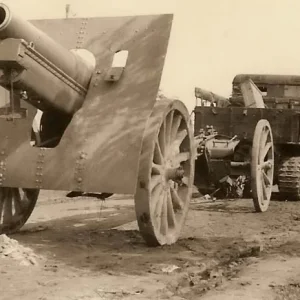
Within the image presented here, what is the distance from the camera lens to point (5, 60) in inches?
225

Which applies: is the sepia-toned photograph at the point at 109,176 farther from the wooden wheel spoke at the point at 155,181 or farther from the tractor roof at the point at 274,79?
the tractor roof at the point at 274,79

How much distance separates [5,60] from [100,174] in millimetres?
1292

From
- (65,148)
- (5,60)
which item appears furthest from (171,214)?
(5,60)

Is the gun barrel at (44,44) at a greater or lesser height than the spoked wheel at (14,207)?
greater

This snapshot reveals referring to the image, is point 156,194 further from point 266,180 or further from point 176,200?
point 266,180

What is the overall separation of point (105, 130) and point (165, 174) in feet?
2.53

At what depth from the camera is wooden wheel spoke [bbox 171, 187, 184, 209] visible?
702 centimetres

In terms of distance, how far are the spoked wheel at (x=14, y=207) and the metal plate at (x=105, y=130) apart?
0.72 meters

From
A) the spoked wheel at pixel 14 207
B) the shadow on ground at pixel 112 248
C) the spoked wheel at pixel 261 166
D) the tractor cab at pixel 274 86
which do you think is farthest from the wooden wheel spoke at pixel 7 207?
the tractor cab at pixel 274 86

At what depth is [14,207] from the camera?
23.9ft

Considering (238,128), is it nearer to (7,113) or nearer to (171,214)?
(171,214)


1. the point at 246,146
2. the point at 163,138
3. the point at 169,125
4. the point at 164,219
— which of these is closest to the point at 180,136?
Result: the point at 169,125

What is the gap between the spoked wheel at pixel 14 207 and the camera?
7.12 metres

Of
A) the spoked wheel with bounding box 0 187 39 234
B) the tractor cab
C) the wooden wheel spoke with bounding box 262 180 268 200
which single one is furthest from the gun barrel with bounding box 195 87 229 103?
the spoked wheel with bounding box 0 187 39 234
